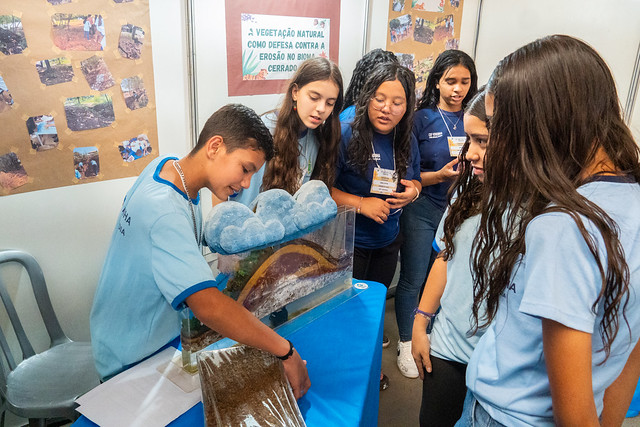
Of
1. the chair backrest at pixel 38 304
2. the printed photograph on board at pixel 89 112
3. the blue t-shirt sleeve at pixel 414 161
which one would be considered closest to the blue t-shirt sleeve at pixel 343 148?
the blue t-shirt sleeve at pixel 414 161

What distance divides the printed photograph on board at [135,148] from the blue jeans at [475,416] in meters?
1.74

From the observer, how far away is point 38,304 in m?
1.89

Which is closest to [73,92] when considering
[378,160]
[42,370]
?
[42,370]

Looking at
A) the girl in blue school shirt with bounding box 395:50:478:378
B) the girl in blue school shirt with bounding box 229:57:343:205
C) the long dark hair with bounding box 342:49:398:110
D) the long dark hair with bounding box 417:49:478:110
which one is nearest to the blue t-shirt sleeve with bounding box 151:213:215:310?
the girl in blue school shirt with bounding box 229:57:343:205

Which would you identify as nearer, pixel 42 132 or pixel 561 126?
pixel 561 126

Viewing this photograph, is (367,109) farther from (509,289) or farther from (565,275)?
(565,275)

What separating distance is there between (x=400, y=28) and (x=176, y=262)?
257cm

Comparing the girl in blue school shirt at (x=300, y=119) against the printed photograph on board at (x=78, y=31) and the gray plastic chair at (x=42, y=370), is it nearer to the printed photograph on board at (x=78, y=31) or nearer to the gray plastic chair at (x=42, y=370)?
the printed photograph on board at (x=78, y=31)

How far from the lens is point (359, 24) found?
275 centimetres

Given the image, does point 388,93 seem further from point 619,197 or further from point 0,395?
point 0,395

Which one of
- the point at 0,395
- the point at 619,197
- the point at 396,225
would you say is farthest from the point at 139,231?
the point at 396,225

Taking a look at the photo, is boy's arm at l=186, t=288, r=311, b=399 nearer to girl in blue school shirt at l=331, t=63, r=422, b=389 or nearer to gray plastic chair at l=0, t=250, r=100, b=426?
gray plastic chair at l=0, t=250, r=100, b=426

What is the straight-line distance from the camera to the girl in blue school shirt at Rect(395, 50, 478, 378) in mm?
2434

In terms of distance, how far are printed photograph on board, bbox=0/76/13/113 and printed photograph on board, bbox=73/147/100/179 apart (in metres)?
0.28
